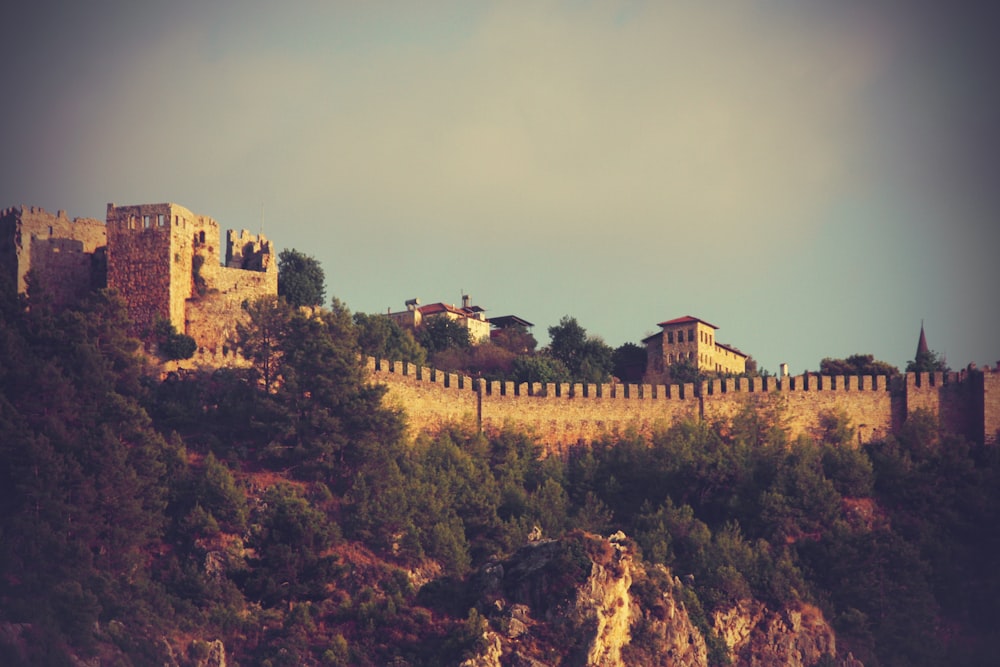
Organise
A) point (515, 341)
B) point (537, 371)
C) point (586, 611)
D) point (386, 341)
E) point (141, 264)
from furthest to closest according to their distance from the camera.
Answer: point (515, 341) < point (537, 371) < point (386, 341) < point (141, 264) < point (586, 611)

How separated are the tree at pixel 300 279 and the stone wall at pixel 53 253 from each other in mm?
10139

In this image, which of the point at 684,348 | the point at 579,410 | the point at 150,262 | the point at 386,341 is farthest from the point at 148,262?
the point at 684,348

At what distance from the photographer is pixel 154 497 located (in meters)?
55.2

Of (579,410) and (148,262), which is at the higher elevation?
(148,262)

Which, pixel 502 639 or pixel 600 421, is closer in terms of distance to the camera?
pixel 502 639

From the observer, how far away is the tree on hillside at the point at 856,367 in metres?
76.9

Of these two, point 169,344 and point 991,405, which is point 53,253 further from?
point 991,405

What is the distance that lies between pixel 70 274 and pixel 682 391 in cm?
1974

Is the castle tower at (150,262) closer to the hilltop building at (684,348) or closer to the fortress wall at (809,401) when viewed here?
the fortress wall at (809,401)

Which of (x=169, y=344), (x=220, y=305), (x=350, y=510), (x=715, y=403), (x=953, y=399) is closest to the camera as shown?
(x=350, y=510)

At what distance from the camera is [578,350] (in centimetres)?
8119

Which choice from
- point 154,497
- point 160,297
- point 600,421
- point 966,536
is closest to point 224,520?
point 154,497

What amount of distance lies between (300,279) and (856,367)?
21012mm

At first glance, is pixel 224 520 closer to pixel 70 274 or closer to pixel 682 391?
pixel 70 274
